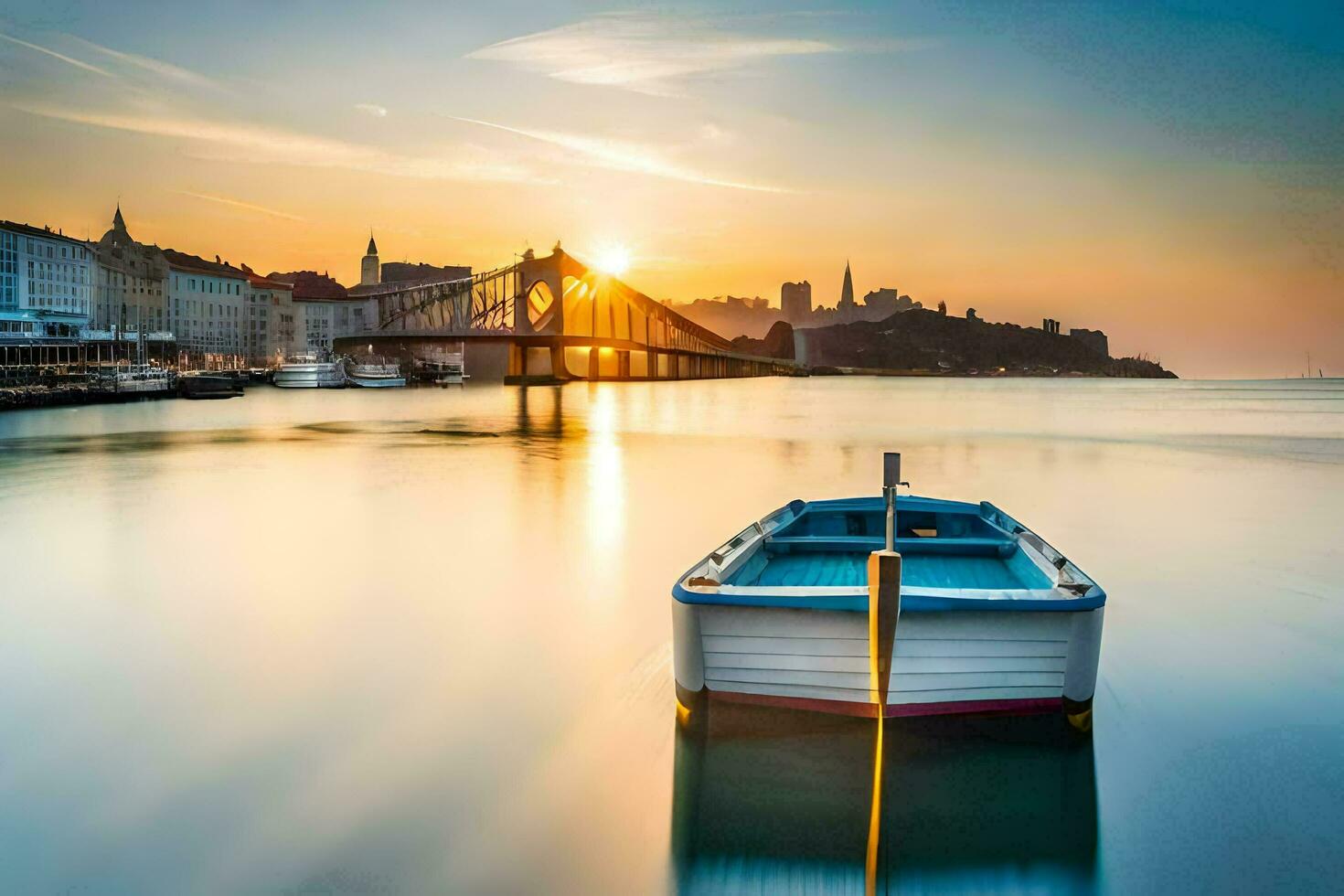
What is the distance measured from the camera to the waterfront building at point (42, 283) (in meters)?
75.7

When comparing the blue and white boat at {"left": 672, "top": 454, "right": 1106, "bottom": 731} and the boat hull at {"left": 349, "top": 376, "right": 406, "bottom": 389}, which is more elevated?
the blue and white boat at {"left": 672, "top": 454, "right": 1106, "bottom": 731}

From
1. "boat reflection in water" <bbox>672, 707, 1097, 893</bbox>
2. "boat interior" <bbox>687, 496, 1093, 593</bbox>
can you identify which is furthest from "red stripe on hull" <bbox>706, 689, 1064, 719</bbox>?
"boat interior" <bbox>687, 496, 1093, 593</bbox>

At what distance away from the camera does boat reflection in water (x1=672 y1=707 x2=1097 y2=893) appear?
16.8 feet

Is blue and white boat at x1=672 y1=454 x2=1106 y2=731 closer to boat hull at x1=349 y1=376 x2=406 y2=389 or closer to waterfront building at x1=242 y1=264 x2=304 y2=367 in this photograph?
boat hull at x1=349 y1=376 x2=406 y2=389

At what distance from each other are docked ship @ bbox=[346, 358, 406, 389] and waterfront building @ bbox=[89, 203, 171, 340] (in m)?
18.6

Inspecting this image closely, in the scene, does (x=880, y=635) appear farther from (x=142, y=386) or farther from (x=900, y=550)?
(x=142, y=386)

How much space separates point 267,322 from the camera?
124438 millimetres

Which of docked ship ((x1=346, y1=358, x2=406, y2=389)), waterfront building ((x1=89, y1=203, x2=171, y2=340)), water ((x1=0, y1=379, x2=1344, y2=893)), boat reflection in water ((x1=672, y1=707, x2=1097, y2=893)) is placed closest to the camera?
boat reflection in water ((x1=672, y1=707, x2=1097, y2=893))

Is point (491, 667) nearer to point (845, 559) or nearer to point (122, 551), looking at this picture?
point (845, 559)

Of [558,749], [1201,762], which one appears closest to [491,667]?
[558,749]

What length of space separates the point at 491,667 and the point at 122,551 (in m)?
9.34

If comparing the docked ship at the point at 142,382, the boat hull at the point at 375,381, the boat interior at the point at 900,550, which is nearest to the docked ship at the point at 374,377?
the boat hull at the point at 375,381

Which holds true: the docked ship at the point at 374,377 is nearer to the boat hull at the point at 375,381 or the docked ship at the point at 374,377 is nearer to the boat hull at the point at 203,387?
the boat hull at the point at 375,381

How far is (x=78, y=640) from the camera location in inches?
Result: 390
